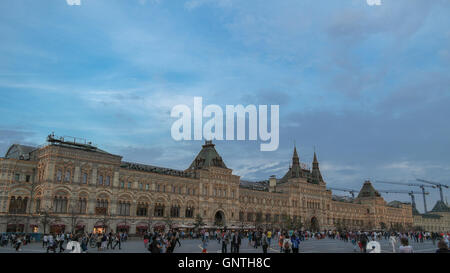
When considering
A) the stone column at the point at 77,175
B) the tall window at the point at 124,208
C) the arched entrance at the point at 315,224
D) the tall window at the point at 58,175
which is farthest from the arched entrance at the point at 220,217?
the arched entrance at the point at 315,224

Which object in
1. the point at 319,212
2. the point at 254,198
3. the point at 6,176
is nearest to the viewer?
the point at 6,176

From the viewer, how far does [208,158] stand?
82438 mm

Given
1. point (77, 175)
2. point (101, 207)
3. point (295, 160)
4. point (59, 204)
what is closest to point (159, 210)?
point (101, 207)

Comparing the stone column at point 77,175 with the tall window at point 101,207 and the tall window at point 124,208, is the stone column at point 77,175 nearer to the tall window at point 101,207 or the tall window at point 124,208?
the tall window at point 101,207

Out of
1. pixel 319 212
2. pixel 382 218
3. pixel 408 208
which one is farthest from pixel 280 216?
pixel 408 208

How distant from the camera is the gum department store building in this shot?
5469cm

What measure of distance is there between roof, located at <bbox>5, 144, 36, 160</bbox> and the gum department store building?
17 cm

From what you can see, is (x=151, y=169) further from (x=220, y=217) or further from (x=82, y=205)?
(x=220, y=217)

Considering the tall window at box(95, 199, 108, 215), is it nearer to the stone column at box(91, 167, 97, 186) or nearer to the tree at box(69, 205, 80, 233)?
the stone column at box(91, 167, 97, 186)

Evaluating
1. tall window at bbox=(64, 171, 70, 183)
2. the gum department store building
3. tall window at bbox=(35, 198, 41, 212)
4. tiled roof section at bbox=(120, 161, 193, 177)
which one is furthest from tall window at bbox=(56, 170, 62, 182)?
tiled roof section at bbox=(120, 161, 193, 177)
